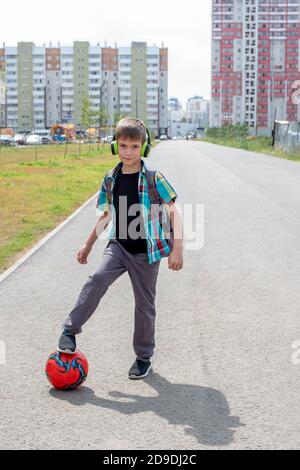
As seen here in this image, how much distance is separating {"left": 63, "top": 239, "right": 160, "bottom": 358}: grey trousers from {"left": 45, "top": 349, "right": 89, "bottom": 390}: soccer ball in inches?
6.5

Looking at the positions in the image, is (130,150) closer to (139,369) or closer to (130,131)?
(130,131)

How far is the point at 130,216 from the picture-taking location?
4.59m

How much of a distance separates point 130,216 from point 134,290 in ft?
1.51

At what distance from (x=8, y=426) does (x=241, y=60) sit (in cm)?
16906

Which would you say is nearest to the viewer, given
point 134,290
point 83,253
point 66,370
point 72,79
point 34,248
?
point 66,370

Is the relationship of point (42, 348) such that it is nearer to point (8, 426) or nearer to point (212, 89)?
point (8, 426)

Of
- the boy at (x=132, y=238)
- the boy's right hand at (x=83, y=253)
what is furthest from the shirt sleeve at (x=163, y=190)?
the boy's right hand at (x=83, y=253)

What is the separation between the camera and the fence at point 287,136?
139ft

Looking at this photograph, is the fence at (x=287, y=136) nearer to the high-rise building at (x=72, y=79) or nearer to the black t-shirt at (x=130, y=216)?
the black t-shirt at (x=130, y=216)

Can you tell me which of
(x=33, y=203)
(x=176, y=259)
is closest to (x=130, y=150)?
(x=176, y=259)

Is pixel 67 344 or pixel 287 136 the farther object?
pixel 287 136

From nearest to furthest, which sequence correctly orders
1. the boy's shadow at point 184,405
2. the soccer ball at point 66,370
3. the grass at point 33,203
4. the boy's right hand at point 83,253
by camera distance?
the boy's shadow at point 184,405
the soccer ball at point 66,370
the boy's right hand at point 83,253
the grass at point 33,203

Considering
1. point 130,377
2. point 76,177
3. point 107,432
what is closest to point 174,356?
point 130,377

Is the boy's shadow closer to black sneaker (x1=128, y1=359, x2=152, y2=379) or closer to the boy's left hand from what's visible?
black sneaker (x1=128, y1=359, x2=152, y2=379)
